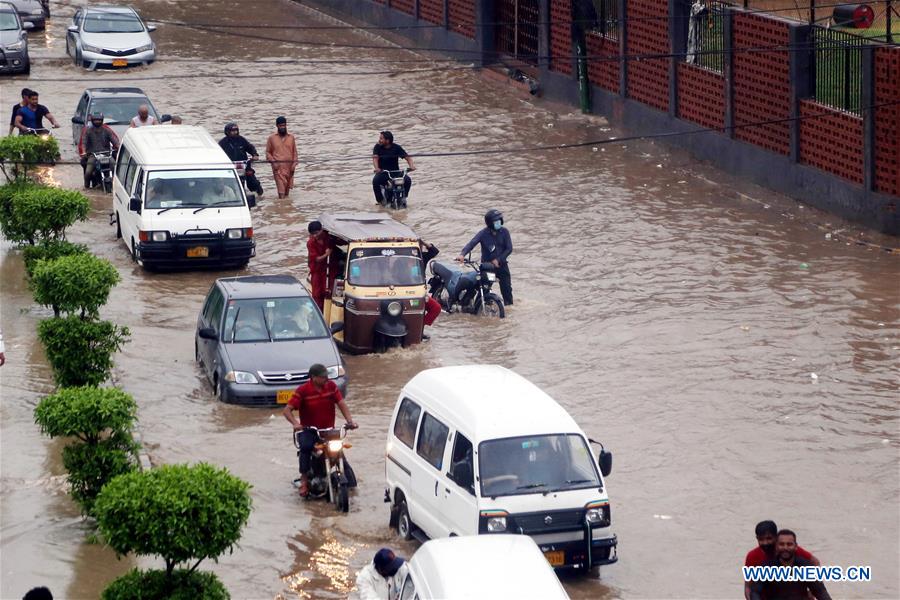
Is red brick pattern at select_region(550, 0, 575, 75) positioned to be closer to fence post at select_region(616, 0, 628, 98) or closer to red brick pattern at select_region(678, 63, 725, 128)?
fence post at select_region(616, 0, 628, 98)

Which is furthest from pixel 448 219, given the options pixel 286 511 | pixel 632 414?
→ pixel 286 511

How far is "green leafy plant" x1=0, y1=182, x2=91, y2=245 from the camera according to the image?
2334 cm

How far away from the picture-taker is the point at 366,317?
68.2 ft

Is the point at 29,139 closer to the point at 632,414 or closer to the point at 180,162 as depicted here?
the point at 180,162

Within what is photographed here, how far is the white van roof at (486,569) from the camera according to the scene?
34.8 feet

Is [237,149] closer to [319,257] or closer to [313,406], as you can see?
[319,257]

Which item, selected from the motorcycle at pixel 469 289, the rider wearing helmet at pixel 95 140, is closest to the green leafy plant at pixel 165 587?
the motorcycle at pixel 469 289

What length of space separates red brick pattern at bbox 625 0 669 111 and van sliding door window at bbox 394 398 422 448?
19.6 metres

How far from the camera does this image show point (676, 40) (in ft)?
107

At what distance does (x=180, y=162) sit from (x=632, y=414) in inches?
397

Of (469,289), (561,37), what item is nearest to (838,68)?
(469,289)

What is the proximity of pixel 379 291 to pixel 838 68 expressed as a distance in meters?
11.3

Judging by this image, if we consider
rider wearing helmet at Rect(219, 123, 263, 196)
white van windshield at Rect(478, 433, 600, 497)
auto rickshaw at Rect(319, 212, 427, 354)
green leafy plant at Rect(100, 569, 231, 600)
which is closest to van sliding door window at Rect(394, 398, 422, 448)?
white van windshield at Rect(478, 433, 600, 497)

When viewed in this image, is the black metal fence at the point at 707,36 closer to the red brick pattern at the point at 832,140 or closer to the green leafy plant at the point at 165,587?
the red brick pattern at the point at 832,140
